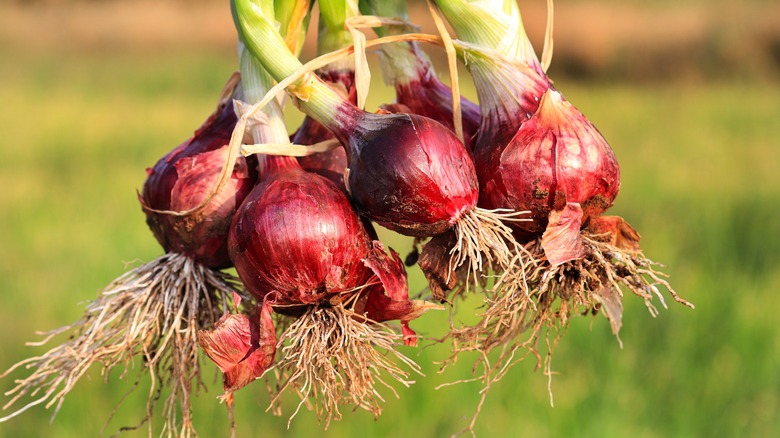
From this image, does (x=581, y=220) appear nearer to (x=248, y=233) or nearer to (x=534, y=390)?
(x=248, y=233)

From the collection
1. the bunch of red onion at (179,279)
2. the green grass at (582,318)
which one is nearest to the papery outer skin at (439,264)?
the bunch of red onion at (179,279)

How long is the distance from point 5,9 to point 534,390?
1112cm

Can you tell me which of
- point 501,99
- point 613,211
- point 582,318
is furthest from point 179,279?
point 613,211

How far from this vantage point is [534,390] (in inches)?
108

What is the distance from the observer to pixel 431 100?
109 centimetres

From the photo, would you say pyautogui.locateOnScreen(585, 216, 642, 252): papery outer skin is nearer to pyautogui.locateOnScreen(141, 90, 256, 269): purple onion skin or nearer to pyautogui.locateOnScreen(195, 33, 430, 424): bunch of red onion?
pyautogui.locateOnScreen(195, 33, 430, 424): bunch of red onion

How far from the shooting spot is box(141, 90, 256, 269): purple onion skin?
1028 mm

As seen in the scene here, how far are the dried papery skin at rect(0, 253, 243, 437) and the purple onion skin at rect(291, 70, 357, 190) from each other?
20 centimetres

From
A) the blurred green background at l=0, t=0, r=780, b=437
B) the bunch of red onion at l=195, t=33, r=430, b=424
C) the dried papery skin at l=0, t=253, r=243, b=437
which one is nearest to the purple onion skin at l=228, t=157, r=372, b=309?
the bunch of red onion at l=195, t=33, r=430, b=424

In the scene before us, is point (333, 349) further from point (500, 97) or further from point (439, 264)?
point (500, 97)

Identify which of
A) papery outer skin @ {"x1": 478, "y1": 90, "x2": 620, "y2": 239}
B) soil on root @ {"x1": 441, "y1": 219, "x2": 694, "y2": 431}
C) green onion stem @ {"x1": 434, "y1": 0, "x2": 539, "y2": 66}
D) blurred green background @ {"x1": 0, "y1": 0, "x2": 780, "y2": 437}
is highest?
green onion stem @ {"x1": 434, "y1": 0, "x2": 539, "y2": 66}

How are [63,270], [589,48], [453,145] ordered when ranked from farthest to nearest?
1. [589,48]
2. [63,270]
3. [453,145]

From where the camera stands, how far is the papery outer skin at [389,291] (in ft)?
3.06

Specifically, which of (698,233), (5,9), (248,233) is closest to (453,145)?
(248,233)
